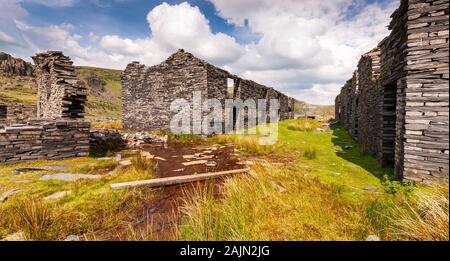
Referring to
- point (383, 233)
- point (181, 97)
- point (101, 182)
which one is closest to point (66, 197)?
point (101, 182)

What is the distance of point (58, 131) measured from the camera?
7.32 metres

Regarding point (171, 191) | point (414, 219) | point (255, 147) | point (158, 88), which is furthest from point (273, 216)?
point (158, 88)

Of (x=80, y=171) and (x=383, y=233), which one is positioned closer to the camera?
(x=383, y=233)

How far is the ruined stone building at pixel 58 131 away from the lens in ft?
21.8

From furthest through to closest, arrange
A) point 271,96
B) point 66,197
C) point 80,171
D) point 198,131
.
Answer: point 271,96 → point 198,131 → point 80,171 → point 66,197

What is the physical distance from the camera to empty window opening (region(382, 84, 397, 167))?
21.7ft

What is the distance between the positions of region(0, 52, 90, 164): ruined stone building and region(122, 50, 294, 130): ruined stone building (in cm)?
667

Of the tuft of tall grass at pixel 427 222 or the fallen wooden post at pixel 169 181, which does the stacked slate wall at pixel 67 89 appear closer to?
the fallen wooden post at pixel 169 181

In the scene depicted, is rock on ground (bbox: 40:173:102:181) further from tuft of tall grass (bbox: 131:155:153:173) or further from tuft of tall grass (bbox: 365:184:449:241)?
tuft of tall grass (bbox: 365:184:449:241)

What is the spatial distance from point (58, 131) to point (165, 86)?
8847 millimetres

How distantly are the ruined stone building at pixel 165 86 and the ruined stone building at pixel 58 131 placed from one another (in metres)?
6.67
